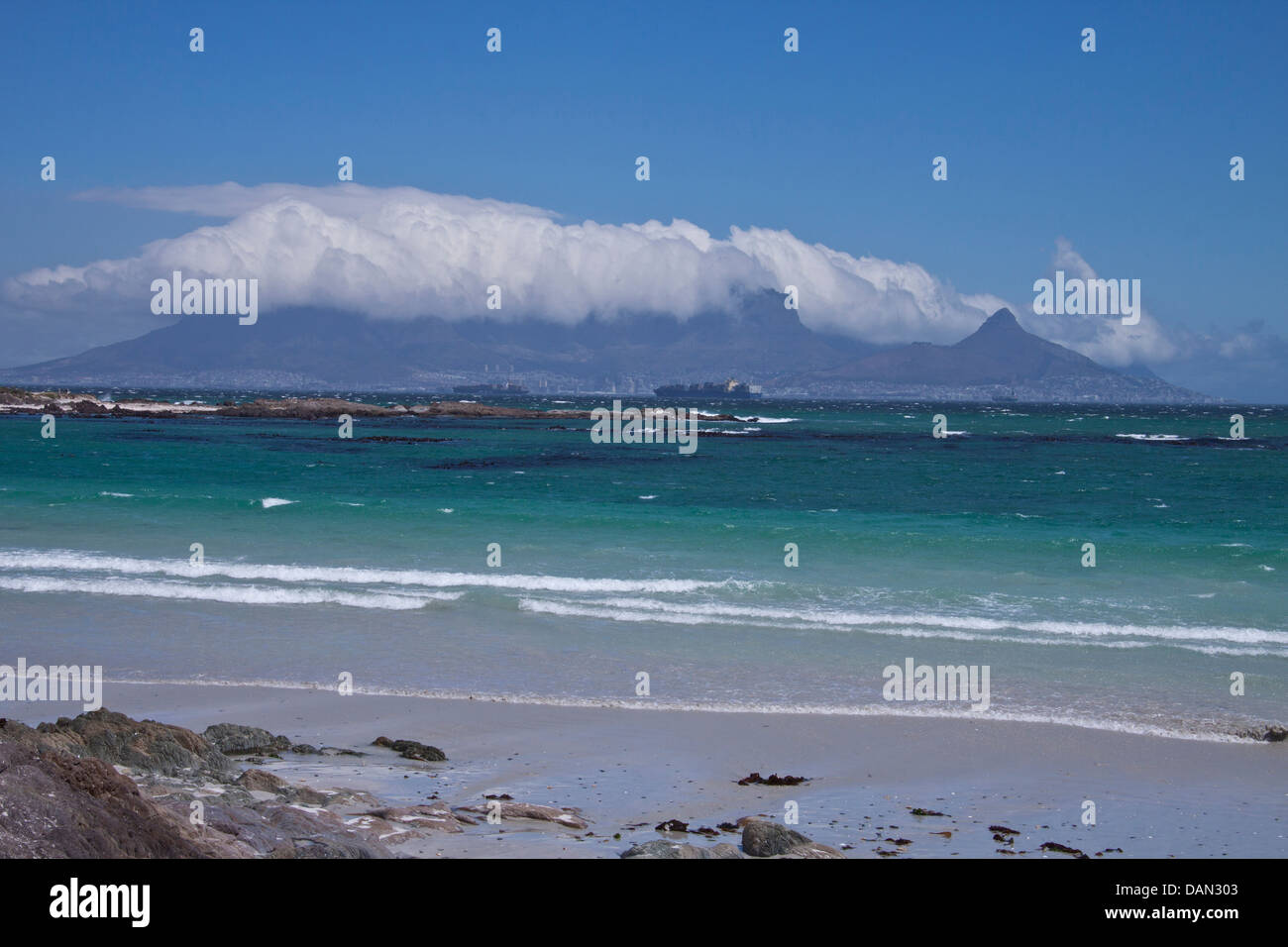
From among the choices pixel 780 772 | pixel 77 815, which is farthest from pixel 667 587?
pixel 77 815

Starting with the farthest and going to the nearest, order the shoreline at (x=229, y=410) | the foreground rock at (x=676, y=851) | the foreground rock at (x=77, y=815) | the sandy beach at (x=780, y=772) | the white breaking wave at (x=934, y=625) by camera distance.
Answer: the shoreline at (x=229, y=410), the white breaking wave at (x=934, y=625), the sandy beach at (x=780, y=772), the foreground rock at (x=676, y=851), the foreground rock at (x=77, y=815)

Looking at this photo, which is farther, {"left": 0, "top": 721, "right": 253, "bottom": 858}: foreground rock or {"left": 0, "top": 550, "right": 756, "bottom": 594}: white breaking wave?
{"left": 0, "top": 550, "right": 756, "bottom": 594}: white breaking wave

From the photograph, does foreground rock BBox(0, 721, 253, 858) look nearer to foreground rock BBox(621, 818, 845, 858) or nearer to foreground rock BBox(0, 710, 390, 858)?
foreground rock BBox(0, 710, 390, 858)

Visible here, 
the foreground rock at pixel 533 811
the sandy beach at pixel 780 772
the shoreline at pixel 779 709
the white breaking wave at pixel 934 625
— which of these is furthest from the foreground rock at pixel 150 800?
the white breaking wave at pixel 934 625

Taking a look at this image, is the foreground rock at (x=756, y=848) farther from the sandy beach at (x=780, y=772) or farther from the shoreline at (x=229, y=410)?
the shoreline at (x=229, y=410)

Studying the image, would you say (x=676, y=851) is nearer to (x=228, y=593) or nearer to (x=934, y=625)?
(x=934, y=625)

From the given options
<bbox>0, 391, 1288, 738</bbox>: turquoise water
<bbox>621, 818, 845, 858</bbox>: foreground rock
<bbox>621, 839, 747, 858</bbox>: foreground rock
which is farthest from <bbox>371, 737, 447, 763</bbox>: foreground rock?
<bbox>621, 839, 747, 858</bbox>: foreground rock
